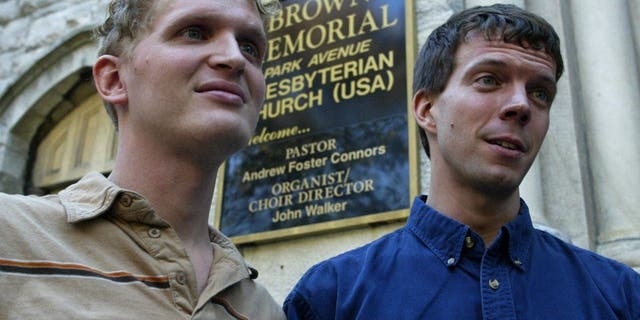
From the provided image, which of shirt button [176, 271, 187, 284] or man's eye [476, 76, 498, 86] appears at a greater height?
man's eye [476, 76, 498, 86]

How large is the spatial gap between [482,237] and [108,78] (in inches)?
36.1

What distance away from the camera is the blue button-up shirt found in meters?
1.34

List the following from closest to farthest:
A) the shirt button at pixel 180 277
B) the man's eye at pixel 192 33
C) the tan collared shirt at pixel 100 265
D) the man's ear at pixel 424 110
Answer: the tan collared shirt at pixel 100 265 → the shirt button at pixel 180 277 → the man's eye at pixel 192 33 → the man's ear at pixel 424 110

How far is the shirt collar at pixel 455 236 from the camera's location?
1.43m

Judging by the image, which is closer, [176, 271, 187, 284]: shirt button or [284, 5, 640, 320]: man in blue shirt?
[176, 271, 187, 284]: shirt button

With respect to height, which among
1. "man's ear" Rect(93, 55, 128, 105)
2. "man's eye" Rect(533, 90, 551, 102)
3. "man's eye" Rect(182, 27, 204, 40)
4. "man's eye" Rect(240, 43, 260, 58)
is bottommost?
"man's eye" Rect(533, 90, 551, 102)

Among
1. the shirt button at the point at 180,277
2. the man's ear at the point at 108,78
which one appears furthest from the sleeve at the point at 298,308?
the man's ear at the point at 108,78

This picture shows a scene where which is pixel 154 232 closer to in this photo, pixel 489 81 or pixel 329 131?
pixel 489 81

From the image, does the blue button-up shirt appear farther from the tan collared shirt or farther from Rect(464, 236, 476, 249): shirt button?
the tan collared shirt

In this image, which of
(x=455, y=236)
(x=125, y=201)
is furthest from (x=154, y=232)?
(x=455, y=236)

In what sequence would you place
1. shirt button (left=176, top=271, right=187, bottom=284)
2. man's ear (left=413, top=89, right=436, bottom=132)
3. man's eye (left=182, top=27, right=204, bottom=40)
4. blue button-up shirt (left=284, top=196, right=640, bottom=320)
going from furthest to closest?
man's ear (left=413, top=89, right=436, bottom=132) → man's eye (left=182, top=27, right=204, bottom=40) → blue button-up shirt (left=284, top=196, right=640, bottom=320) → shirt button (left=176, top=271, right=187, bottom=284)

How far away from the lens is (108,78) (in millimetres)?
1530

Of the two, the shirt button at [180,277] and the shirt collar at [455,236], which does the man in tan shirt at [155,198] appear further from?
the shirt collar at [455,236]

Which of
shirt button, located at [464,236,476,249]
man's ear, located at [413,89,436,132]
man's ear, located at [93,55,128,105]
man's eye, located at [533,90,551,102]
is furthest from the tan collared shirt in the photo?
man's eye, located at [533,90,551,102]
